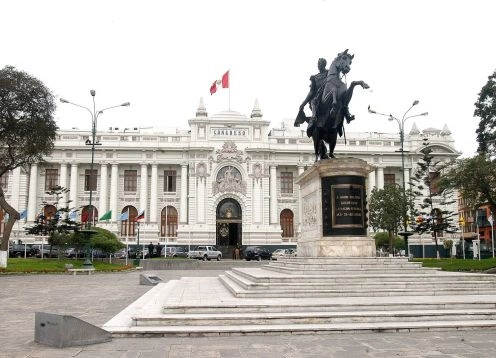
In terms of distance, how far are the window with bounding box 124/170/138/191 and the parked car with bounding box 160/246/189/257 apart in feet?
31.0

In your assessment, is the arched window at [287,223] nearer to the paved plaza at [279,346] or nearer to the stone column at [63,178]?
the stone column at [63,178]

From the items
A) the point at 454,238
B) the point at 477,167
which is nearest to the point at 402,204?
the point at 477,167

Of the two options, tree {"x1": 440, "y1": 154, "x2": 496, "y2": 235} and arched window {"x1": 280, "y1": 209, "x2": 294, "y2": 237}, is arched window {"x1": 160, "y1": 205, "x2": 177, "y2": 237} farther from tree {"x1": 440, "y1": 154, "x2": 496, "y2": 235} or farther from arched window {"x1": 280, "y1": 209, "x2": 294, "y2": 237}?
tree {"x1": 440, "y1": 154, "x2": 496, "y2": 235}

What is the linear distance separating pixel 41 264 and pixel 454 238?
43.4m

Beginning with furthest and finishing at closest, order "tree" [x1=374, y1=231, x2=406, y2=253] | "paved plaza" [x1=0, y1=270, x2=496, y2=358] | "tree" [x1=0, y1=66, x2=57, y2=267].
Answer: "tree" [x1=374, y1=231, x2=406, y2=253]
"tree" [x1=0, y1=66, x2=57, y2=267]
"paved plaza" [x1=0, y1=270, x2=496, y2=358]

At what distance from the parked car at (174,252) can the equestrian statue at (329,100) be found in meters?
33.0

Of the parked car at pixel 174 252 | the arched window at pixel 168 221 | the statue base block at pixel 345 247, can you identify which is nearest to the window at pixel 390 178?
the arched window at pixel 168 221

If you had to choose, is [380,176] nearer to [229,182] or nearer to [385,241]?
[385,241]

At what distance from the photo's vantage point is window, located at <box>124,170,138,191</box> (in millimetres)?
57562

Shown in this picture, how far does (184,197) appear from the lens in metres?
55.9

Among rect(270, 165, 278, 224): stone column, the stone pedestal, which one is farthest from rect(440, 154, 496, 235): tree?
rect(270, 165, 278, 224): stone column

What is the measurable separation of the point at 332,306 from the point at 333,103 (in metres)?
7.78

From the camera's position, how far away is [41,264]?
109ft

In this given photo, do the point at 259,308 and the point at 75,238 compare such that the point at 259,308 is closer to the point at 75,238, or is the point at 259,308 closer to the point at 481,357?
the point at 481,357
